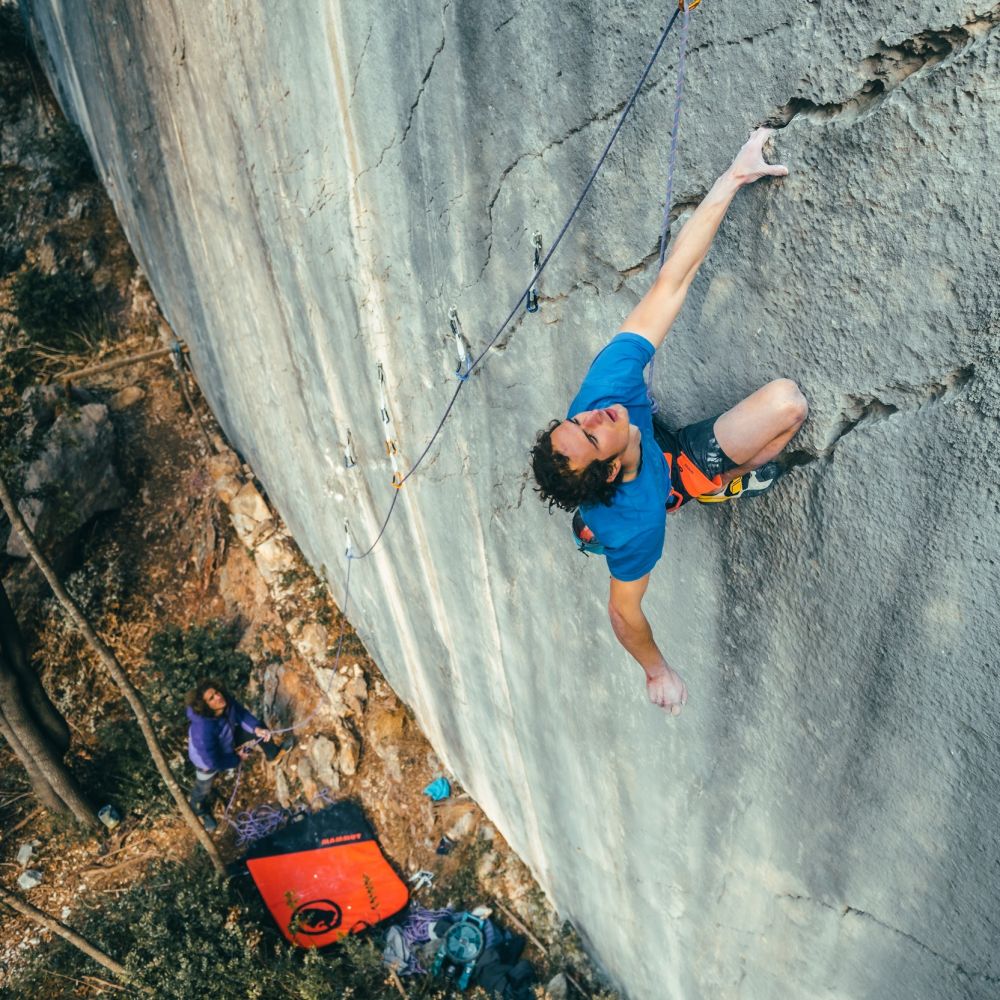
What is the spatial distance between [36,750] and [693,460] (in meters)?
5.30

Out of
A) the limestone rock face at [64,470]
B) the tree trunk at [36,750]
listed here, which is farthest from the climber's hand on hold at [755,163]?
the limestone rock face at [64,470]

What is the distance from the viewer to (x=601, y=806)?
3.47 metres

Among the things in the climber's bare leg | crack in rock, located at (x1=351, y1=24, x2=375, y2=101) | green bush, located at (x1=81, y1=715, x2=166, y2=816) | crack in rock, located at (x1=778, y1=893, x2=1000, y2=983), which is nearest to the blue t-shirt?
the climber's bare leg

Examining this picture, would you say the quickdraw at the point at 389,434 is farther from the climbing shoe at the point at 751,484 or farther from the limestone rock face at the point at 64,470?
the limestone rock face at the point at 64,470

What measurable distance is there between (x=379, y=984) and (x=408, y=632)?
1986 mm

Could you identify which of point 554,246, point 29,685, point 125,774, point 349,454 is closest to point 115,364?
point 29,685

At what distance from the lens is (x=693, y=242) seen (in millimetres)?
1713

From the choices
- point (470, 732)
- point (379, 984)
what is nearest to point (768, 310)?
point (470, 732)

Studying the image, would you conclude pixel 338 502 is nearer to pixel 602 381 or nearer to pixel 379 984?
pixel 379 984

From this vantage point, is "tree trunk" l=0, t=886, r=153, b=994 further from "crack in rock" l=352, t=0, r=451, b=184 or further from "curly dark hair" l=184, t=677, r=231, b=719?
"crack in rock" l=352, t=0, r=451, b=184

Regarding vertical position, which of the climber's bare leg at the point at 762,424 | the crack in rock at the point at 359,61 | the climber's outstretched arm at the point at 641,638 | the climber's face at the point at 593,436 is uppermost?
the crack in rock at the point at 359,61

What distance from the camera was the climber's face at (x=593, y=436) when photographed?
5.60 ft

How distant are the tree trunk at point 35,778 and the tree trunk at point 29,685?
17cm

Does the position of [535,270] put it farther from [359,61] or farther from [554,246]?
[359,61]
